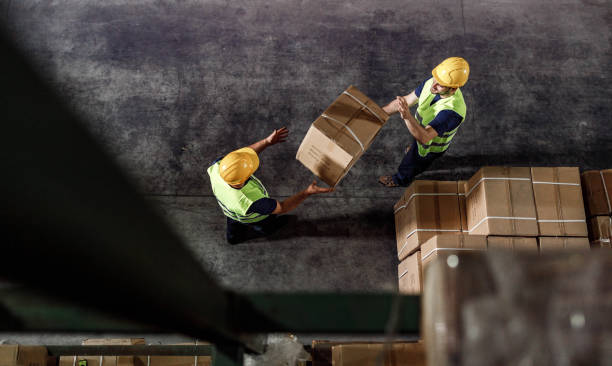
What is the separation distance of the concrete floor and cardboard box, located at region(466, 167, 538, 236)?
1.47 metres

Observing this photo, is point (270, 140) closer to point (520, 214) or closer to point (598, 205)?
point (520, 214)

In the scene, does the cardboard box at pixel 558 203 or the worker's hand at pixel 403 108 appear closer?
the cardboard box at pixel 558 203

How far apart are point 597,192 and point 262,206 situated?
3.73 meters

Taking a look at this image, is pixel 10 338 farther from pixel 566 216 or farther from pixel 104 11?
pixel 566 216

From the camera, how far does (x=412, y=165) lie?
5301 millimetres

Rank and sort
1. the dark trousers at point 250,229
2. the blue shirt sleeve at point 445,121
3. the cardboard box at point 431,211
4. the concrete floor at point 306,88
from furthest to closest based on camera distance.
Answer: the concrete floor at point 306,88 < the dark trousers at point 250,229 < the cardboard box at point 431,211 < the blue shirt sleeve at point 445,121

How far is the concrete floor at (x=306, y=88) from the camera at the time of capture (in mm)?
5441

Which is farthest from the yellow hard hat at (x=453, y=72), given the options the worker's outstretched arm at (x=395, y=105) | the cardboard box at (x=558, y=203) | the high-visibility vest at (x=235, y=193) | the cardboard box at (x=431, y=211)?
the high-visibility vest at (x=235, y=193)

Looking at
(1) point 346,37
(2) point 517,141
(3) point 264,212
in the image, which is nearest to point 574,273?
(3) point 264,212

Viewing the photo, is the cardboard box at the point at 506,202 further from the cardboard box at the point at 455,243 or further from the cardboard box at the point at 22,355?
the cardboard box at the point at 22,355

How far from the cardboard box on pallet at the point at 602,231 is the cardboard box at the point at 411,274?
6.12ft

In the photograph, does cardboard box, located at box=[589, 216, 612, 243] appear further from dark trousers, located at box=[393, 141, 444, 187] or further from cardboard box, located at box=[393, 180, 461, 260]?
dark trousers, located at box=[393, 141, 444, 187]

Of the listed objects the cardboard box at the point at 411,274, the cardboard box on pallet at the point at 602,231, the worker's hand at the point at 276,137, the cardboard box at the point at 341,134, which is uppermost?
the worker's hand at the point at 276,137

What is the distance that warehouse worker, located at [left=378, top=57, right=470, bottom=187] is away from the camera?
4.31 m
